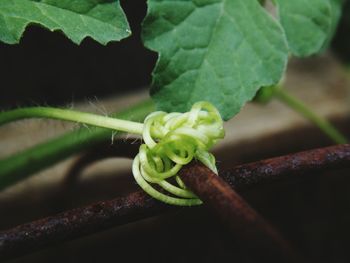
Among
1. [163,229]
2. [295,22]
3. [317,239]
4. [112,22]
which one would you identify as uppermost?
[112,22]

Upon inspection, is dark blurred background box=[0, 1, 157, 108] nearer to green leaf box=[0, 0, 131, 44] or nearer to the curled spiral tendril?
green leaf box=[0, 0, 131, 44]

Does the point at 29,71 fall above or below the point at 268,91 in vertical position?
below

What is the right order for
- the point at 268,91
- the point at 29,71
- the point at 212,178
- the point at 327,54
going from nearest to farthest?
the point at 212,178, the point at 268,91, the point at 29,71, the point at 327,54

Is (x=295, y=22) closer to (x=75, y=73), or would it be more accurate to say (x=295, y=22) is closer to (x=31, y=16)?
(x=31, y=16)

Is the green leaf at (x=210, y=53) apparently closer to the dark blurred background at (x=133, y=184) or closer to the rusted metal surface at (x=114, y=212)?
the rusted metal surface at (x=114, y=212)

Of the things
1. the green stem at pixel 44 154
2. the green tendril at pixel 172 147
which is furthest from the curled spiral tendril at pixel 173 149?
the green stem at pixel 44 154

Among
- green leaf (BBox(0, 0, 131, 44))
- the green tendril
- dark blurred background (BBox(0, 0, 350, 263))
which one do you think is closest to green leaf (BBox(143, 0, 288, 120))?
green leaf (BBox(0, 0, 131, 44))

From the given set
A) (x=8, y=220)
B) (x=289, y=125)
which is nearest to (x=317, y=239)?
(x=289, y=125)
